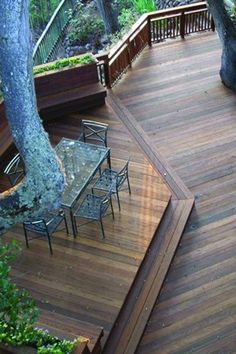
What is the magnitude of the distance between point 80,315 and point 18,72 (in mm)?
2613

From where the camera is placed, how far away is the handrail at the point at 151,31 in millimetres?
8078

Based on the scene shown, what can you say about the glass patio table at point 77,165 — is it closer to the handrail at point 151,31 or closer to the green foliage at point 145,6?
the handrail at point 151,31

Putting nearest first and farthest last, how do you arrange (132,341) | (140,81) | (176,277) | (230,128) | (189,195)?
1. (132,341)
2. (176,277)
3. (189,195)
4. (230,128)
5. (140,81)

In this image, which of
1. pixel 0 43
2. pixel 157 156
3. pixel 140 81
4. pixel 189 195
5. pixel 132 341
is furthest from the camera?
pixel 140 81

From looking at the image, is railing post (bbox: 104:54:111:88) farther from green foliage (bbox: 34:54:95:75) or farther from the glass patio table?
the glass patio table

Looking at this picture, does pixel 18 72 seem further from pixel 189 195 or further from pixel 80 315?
pixel 189 195

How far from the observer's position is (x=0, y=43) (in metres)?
2.85

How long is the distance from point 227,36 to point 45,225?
15.8 ft

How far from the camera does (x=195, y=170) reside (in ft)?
21.3

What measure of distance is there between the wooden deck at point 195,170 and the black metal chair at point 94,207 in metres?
0.96

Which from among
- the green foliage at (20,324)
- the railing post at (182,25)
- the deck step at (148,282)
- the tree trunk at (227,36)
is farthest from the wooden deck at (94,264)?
the railing post at (182,25)

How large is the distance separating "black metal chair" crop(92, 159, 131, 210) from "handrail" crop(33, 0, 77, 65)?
5.17 m

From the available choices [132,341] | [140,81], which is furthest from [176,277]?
[140,81]

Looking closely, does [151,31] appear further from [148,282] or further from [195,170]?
[148,282]
